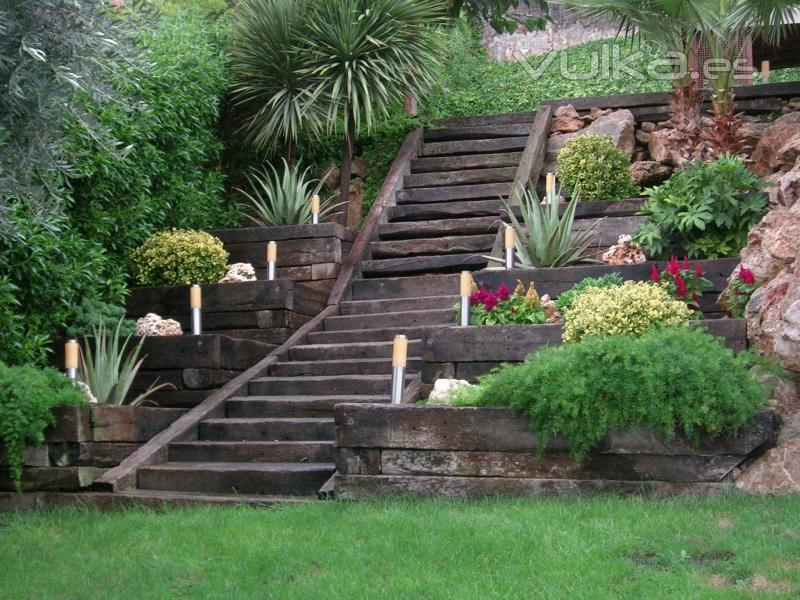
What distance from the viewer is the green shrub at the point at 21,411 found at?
6805 millimetres

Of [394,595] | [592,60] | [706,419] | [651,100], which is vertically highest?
[592,60]

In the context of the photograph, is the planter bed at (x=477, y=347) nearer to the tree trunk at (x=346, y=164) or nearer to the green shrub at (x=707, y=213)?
the green shrub at (x=707, y=213)

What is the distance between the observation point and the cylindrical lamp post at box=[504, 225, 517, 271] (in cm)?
Answer: 844

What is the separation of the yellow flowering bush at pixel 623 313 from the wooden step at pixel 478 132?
590 centimetres

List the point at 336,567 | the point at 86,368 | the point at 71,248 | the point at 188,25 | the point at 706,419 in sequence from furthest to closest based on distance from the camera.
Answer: the point at 188,25
the point at 71,248
the point at 86,368
the point at 706,419
the point at 336,567

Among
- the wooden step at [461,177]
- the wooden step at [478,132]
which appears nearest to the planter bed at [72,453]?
the wooden step at [461,177]

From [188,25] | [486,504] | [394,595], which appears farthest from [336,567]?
[188,25]

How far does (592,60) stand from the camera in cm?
1806

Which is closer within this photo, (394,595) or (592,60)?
(394,595)

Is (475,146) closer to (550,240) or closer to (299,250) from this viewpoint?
(299,250)

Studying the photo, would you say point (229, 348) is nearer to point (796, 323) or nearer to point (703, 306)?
point (703, 306)

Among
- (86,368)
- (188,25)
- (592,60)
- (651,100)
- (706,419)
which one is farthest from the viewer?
(592,60)

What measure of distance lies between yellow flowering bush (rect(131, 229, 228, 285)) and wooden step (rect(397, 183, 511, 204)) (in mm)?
2675

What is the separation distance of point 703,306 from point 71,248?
511 centimetres
